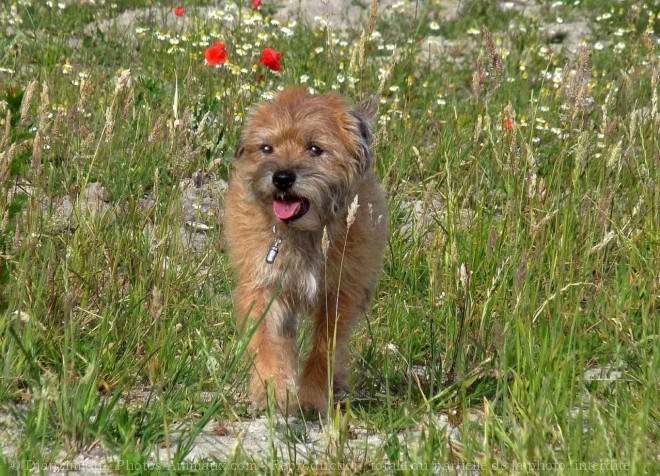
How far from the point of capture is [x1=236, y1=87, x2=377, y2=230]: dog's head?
4492 millimetres

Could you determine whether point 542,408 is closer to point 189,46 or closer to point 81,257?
point 81,257

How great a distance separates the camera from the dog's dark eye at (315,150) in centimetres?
468

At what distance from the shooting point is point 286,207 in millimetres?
4520

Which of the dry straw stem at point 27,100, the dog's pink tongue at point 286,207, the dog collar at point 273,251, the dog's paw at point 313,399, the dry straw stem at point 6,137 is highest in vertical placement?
the dry straw stem at point 27,100

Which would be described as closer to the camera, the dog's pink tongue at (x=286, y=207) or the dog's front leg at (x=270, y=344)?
the dog's front leg at (x=270, y=344)

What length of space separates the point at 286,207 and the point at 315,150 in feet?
1.02

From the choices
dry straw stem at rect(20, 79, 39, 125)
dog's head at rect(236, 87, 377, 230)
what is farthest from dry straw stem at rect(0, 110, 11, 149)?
dog's head at rect(236, 87, 377, 230)

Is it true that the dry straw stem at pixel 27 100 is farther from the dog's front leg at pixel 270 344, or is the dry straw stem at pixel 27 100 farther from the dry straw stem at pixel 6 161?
the dog's front leg at pixel 270 344

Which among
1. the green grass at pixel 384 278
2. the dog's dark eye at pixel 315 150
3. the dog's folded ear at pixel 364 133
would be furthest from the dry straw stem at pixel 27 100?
the dog's folded ear at pixel 364 133

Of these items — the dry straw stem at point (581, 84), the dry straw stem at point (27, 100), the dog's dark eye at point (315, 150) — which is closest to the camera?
the dry straw stem at point (27, 100)

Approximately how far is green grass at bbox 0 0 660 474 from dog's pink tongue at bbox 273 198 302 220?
408 millimetres

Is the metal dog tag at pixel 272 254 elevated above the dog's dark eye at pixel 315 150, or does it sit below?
below

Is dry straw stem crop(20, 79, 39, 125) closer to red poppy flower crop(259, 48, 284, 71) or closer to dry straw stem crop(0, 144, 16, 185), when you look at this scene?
dry straw stem crop(0, 144, 16, 185)

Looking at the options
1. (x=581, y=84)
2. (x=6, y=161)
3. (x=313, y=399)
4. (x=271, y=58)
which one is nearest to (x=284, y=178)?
(x=313, y=399)
